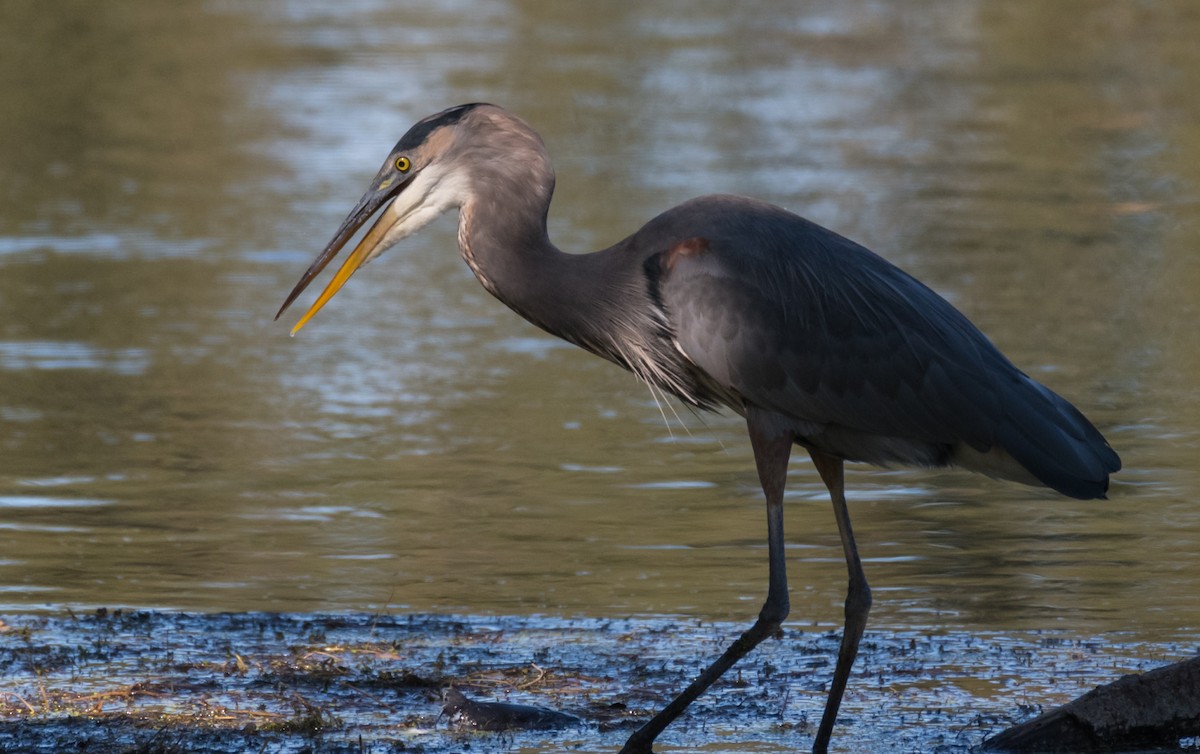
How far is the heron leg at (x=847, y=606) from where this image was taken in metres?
5.67

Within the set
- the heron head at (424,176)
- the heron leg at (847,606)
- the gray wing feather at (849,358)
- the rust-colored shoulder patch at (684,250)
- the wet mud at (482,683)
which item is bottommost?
the wet mud at (482,683)

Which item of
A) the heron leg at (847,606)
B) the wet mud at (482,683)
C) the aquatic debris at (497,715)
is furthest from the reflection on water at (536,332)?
the aquatic debris at (497,715)

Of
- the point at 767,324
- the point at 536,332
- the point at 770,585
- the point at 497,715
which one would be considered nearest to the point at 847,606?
the point at 770,585

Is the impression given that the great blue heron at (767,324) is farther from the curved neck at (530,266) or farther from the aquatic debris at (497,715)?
the aquatic debris at (497,715)

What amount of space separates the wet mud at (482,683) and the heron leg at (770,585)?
15cm

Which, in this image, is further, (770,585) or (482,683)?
(482,683)

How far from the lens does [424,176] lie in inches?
245

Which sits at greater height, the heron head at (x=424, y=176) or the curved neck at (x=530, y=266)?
the heron head at (x=424, y=176)

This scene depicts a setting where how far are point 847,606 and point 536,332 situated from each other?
6.33 m

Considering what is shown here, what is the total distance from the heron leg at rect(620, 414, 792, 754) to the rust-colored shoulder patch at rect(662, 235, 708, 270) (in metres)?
0.52

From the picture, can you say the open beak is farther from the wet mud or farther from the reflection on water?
the reflection on water

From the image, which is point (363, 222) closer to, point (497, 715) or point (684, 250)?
point (684, 250)

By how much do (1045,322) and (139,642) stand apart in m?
6.75

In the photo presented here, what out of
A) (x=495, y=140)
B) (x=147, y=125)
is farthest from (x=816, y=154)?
(x=495, y=140)
